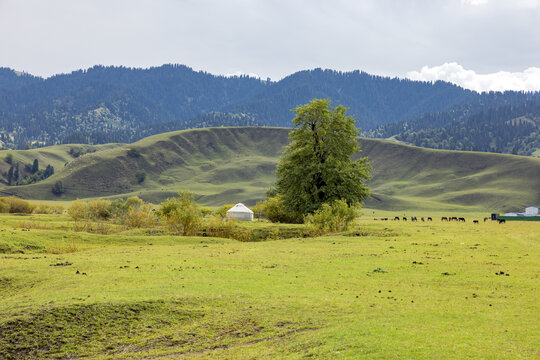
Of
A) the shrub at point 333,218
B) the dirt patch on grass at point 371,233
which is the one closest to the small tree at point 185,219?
the shrub at point 333,218

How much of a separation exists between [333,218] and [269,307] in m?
29.3

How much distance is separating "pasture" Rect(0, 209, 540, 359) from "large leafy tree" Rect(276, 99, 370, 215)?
25631 millimetres

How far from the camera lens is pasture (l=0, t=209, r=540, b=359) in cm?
1223

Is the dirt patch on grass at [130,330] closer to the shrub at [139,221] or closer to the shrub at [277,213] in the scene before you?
the shrub at [139,221]

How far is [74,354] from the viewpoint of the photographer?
13.3 m

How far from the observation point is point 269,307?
52.1ft

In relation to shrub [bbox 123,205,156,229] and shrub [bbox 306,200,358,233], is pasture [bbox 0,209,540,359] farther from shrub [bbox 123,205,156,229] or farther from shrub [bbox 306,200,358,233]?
shrub [bbox 123,205,156,229]

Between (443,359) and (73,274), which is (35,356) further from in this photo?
(443,359)

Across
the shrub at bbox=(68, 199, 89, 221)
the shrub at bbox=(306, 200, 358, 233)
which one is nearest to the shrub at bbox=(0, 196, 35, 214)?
the shrub at bbox=(68, 199, 89, 221)

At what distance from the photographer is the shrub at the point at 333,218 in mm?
44188

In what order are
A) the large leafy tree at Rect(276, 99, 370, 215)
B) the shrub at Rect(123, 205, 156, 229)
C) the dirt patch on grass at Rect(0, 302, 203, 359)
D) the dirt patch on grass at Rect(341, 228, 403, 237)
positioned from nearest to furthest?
the dirt patch on grass at Rect(0, 302, 203, 359)
the dirt patch on grass at Rect(341, 228, 403, 237)
the shrub at Rect(123, 205, 156, 229)
the large leafy tree at Rect(276, 99, 370, 215)

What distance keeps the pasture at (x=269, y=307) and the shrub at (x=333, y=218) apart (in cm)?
1677

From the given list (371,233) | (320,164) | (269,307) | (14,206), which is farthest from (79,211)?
(269,307)

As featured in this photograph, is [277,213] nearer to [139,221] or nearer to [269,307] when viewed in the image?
[139,221]
